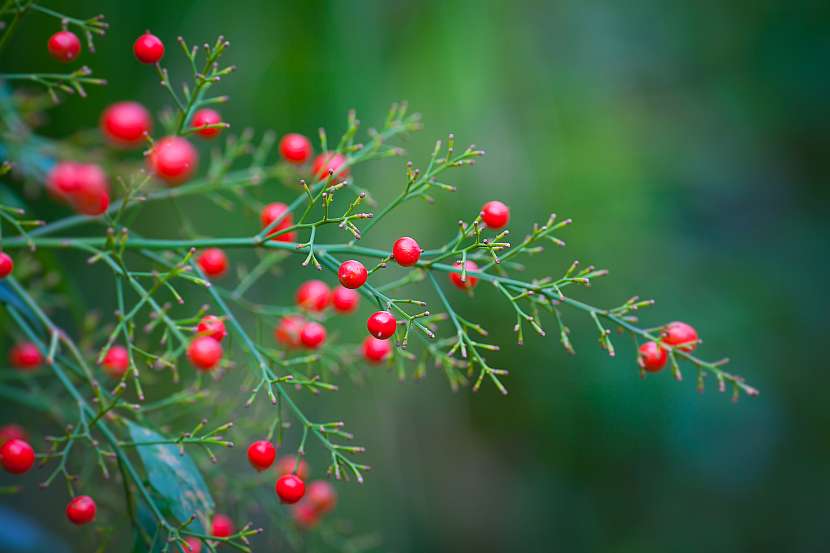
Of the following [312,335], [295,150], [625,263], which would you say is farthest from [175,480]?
[625,263]

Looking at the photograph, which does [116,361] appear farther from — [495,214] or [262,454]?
[495,214]

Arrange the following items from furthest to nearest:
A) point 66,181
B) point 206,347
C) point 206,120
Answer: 1. point 206,120
2. point 206,347
3. point 66,181

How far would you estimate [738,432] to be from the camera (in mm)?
2908

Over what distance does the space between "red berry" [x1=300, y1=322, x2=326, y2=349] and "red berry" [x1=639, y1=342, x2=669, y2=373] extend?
0.40m

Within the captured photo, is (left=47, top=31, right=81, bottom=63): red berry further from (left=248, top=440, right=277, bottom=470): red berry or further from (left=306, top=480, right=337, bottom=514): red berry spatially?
(left=306, top=480, right=337, bottom=514): red berry

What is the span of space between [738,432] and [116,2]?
2.64 meters

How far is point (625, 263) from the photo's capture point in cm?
275

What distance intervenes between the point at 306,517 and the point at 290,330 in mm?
326

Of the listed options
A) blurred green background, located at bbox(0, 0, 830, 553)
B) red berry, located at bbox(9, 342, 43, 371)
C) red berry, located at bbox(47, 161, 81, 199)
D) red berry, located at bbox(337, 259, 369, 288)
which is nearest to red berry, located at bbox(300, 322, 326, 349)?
red berry, located at bbox(337, 259, 369, 288)

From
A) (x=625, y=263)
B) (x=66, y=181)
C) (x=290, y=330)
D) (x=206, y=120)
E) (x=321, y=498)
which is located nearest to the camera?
(x=66, y=181)

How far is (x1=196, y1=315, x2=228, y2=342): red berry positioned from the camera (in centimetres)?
80

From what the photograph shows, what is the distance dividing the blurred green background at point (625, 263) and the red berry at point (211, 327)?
132 centimetres

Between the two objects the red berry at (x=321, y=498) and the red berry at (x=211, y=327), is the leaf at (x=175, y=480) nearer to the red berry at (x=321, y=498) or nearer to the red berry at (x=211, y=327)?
the red berry at (x=211, y=327)

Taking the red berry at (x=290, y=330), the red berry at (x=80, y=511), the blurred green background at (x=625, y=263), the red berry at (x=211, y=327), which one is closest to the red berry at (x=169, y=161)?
the red berry at (x=211, y=327)
